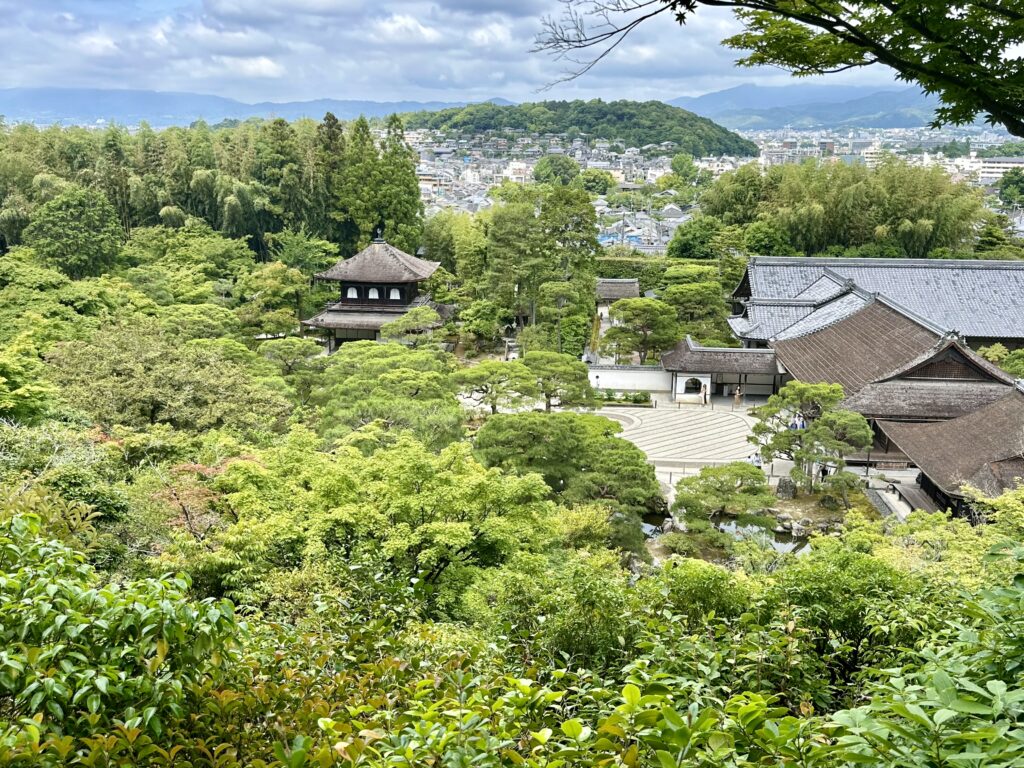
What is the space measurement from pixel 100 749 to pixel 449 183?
406ft

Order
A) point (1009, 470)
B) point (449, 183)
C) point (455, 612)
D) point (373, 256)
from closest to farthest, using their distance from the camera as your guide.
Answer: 1. point (455, 612)
2. point (1009, 470)
3. point (373, 256)
4. point (449, 183)

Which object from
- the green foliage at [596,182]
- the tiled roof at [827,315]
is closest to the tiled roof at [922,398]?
the tiled roof at [827,315]

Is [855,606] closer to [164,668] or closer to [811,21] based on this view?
[811,21]

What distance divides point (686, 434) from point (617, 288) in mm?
19671

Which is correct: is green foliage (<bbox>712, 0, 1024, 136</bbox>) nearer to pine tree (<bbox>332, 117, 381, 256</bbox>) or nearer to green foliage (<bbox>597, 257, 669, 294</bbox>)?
pine tree (<bbox>332, 117, 381, 256</bbox>)

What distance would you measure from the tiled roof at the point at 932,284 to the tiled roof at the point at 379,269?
1399cm

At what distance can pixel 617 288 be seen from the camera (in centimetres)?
4097

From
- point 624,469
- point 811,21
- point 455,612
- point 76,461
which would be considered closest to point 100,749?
point 811,21

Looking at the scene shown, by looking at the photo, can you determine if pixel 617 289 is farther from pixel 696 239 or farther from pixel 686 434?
pixel 686 434

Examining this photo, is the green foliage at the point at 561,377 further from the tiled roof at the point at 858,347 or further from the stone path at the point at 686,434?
the tiled roof at the point at 858,347

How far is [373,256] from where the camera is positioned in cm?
3055

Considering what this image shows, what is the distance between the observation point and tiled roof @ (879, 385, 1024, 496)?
13.5 m

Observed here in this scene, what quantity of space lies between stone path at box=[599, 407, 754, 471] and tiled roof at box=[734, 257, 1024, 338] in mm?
7590

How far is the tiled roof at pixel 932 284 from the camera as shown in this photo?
2689 cm
